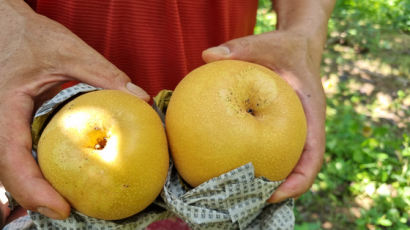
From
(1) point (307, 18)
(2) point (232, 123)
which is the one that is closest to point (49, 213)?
(2) point (232, 123)

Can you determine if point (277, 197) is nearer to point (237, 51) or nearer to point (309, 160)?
point (309, 160)

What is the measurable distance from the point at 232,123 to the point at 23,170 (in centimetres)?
74

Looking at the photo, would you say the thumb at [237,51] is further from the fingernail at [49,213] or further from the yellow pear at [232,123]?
the fingernail at [49,213]

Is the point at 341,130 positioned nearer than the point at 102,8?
No

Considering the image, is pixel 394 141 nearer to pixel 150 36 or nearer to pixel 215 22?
pixel 215 22

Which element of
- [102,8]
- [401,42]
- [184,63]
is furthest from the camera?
[401,42]

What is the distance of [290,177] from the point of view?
1508 millimetres

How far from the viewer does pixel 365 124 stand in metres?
3.78

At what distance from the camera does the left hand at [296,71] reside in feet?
5.07

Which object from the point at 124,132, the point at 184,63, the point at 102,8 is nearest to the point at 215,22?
the point at 184,63

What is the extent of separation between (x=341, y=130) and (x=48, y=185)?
10.0ft

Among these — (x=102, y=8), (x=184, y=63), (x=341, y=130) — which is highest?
(x=102, y=8)

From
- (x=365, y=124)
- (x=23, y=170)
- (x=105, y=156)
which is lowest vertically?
(x=365, y=124)

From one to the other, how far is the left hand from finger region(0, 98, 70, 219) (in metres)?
0.76
